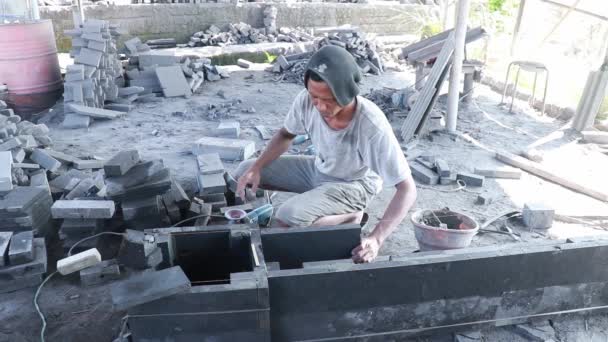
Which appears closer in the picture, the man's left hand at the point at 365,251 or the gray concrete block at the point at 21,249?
the man's left hand at the point at 365,251

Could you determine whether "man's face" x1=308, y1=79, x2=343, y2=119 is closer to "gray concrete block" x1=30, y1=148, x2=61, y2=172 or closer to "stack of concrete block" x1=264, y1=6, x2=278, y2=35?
"gray concrete block" x1=30, y1=148, x2=61, y2=172

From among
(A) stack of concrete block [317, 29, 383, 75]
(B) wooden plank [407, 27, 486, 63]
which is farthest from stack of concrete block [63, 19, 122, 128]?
(B) wooden plank [407, 27, 486, 63]

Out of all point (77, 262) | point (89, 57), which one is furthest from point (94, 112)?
point (77, 262)

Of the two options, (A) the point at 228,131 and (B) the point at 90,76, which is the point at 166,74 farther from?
(A) the point at 228,131

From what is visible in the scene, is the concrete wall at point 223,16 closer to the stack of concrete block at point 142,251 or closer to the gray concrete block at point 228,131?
the gray concrete block at point 228,131

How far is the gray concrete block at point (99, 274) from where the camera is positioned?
326 cm

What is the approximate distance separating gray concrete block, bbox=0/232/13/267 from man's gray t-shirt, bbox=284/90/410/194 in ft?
6.91

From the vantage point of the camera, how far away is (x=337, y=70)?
8.48ft

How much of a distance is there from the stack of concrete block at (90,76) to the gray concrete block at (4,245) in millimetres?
3633

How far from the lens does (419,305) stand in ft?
8.64

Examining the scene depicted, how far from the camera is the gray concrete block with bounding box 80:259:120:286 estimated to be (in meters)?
3.26

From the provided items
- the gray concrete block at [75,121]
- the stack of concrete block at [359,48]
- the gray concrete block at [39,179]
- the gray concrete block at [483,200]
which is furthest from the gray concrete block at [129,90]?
the gray concrete block at [483,200]

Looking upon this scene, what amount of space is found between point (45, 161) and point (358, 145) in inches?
134

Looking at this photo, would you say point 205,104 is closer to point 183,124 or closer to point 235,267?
point 183,124
